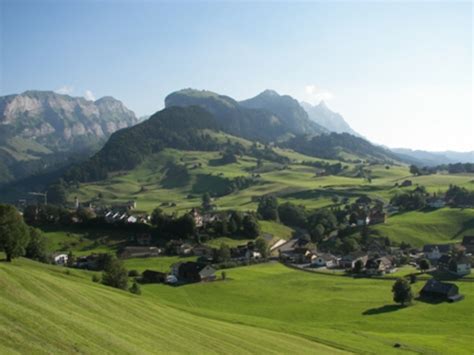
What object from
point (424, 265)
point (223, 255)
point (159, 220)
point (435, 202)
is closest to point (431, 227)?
point (435, 202)

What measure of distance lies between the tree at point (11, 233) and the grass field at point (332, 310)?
19.5m

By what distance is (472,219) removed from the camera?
470 ft

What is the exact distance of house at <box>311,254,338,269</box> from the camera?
364 ft

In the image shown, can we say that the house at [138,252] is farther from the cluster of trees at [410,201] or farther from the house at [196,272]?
Result: the cluster of trees at [410,201]

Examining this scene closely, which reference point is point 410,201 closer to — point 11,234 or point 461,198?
point 461,198

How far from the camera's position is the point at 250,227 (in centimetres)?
13412

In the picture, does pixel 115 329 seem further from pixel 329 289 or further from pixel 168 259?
pixel 168 259

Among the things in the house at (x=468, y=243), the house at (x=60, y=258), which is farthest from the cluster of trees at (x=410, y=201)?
the house at (x=60, y=258)

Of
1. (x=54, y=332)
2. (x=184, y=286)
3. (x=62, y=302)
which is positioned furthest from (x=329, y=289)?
(x=54, y=332)

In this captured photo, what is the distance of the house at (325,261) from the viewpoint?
11094 cm

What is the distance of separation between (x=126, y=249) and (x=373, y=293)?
60.9 meters

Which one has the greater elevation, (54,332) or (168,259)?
(54,332)

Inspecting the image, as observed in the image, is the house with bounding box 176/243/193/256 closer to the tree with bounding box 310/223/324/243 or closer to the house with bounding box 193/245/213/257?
the house with bounding box 193/245/213/257

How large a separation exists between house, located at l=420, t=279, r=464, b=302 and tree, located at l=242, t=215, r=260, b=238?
5992cm
